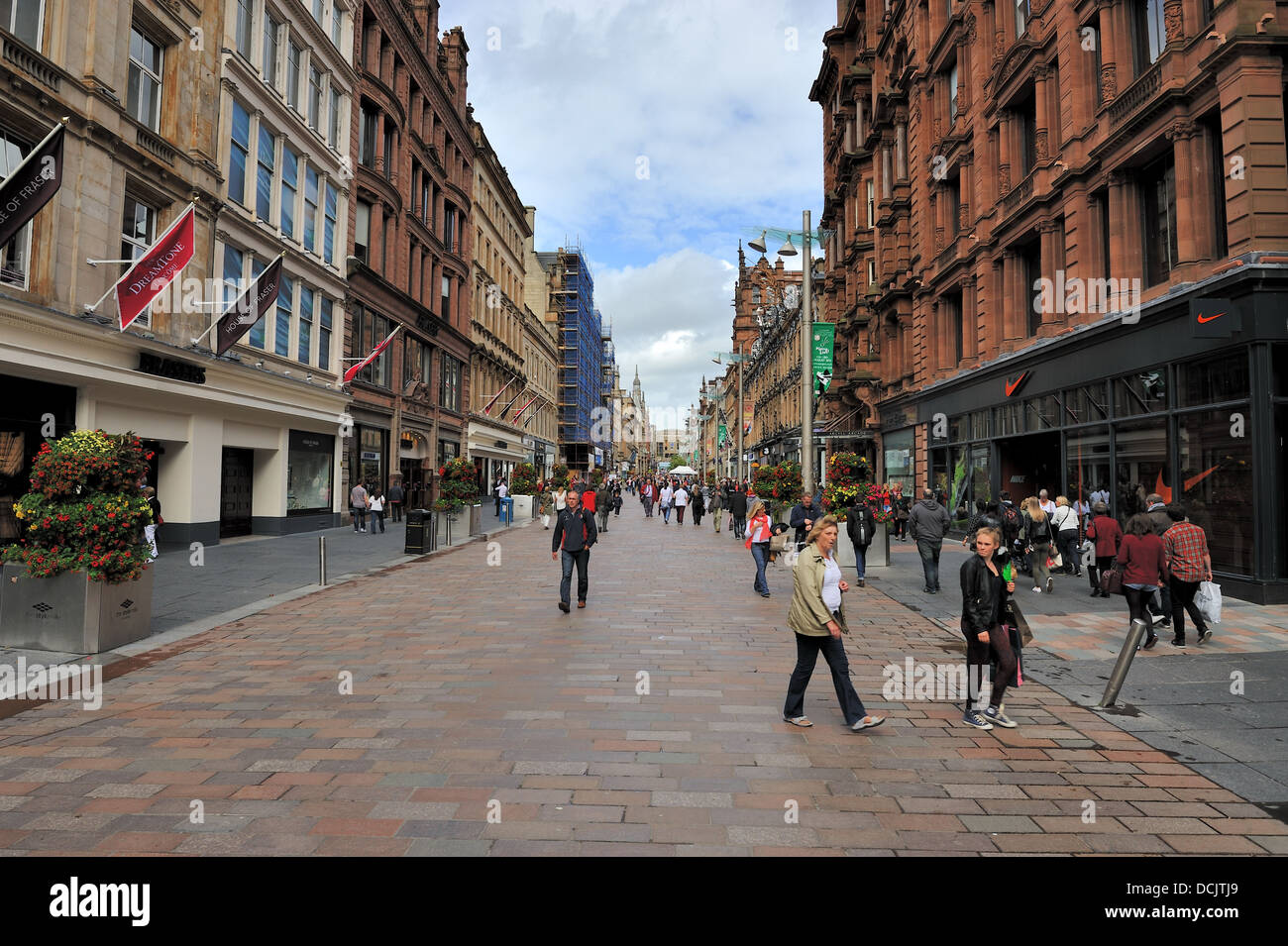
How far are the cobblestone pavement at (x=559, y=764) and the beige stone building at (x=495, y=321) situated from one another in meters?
34.4

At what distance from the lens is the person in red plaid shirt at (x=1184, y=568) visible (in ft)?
28.1

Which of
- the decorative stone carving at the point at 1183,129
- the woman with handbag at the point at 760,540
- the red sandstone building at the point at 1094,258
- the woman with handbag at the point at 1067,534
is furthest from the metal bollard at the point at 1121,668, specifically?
the decorative stone carving at the point at 1183,129

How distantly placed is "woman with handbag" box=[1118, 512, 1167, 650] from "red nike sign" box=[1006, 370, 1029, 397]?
11.8m

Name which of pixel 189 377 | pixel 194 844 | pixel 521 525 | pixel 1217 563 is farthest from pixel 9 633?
pixel 521 525

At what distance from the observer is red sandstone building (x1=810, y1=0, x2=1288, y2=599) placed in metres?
11.7

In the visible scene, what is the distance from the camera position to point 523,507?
3591cm

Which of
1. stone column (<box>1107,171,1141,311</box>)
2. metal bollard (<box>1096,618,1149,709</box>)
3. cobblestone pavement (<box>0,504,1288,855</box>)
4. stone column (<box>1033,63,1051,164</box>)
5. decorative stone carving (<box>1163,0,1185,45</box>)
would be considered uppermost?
stone column (<box>1033,63,1051,164</box>)

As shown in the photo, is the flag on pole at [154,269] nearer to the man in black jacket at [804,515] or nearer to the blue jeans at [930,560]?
the man in black jacket at [804,515]

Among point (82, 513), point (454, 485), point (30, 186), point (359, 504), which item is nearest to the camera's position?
point (82, 513)

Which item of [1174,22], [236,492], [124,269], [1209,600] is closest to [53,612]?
[124,269]

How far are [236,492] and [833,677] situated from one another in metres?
21.0

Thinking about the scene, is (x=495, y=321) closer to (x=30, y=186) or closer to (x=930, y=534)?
(x=30, y=186)

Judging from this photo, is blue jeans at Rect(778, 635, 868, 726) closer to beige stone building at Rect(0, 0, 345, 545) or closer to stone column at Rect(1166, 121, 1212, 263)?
stone column at Rect(1166, 121, 1212, 263)

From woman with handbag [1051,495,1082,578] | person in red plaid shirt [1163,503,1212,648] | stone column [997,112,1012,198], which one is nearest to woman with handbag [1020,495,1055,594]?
woman with handbag [1051,495,1082,578]
